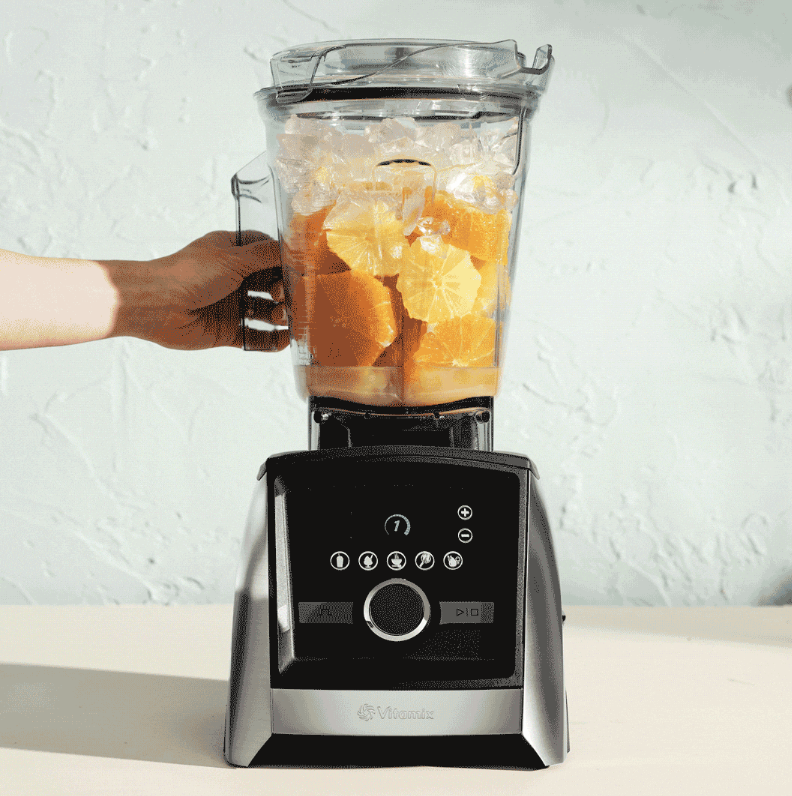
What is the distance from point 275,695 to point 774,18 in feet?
3.54

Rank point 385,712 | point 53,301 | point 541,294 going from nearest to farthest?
1. point 385,712
2. point 53,301
3. point 541,294

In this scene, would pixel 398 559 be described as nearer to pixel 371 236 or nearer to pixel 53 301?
pixel 371 236

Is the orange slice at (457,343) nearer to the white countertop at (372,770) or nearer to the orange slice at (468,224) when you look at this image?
the orange slice at (468,224)

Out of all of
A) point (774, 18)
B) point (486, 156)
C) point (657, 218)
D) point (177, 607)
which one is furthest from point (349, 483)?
point (774, 18)

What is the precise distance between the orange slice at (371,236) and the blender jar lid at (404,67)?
0.08 meters

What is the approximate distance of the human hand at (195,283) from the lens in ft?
2.40

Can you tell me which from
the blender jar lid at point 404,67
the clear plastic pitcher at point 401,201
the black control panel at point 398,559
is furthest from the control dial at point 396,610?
the blender jar lid at point 404,67

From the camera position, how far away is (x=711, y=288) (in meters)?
1.19

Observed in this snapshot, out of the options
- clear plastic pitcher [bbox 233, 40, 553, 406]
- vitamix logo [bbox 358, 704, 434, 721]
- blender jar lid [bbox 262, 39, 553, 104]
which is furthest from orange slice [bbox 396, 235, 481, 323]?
vitamix logo [bbox 358, 704, 434, 721]

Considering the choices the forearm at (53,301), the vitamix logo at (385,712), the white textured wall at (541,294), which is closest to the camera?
the vitamix logo at (385,712)

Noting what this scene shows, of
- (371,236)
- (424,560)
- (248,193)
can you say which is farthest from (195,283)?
(424,560)

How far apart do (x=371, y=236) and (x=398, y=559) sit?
0.22m

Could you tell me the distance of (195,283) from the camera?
73 cm

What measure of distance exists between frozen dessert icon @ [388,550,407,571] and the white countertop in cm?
14
